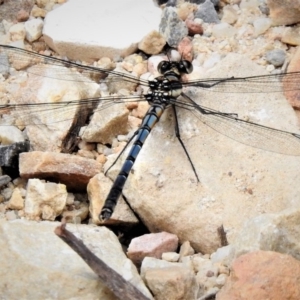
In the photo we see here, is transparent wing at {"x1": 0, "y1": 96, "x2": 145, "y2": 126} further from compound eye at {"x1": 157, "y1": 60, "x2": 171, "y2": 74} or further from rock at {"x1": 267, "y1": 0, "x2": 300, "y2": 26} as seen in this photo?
rock at {"x1": 267, "y1": 0, "x2": 300, "y2": 26}

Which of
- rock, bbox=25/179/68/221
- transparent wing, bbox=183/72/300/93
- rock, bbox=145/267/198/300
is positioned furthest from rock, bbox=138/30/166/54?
rock, bbox=145/267/198/300

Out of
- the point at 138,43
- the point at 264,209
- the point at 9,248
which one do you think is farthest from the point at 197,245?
the point at 138,43

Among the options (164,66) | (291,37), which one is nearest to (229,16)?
(291,37)

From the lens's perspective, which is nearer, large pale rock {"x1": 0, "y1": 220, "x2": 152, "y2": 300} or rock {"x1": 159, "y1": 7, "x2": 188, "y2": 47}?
large pale rock {"x1": 0, "y1": 220, "x2": 152, "y2": 300}

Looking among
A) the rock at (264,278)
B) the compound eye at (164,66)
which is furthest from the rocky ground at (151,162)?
the compound eye at (164,66)

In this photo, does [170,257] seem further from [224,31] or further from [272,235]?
[224,31]

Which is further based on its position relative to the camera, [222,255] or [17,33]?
[17,33]

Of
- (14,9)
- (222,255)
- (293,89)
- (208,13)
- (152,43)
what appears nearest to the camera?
(222,255)
